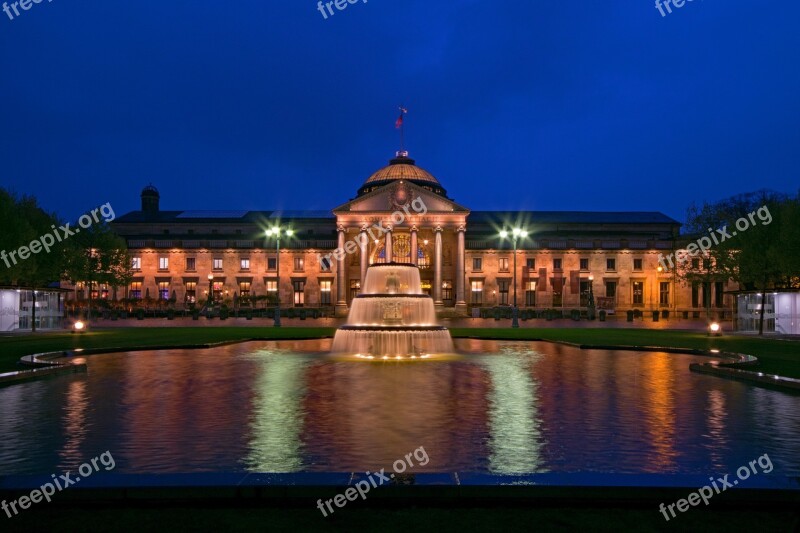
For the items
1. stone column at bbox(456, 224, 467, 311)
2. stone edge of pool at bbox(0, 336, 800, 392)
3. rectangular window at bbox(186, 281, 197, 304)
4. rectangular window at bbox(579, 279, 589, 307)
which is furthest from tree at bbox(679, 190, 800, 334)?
rectangular window at bbox(186, 281, 197, 304)

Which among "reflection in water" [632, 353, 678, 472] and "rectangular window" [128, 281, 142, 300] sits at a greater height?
"rectangular window" [128, 281, 142, 300]

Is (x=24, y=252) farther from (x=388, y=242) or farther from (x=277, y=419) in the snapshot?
(x=388, y=242)

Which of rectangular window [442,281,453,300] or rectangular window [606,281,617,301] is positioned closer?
rectangular window [606,281,617,301]

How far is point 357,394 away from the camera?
13.4m

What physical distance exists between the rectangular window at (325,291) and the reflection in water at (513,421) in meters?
71.6

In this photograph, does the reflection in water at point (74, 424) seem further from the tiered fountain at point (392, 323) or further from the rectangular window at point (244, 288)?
the rectangular window at point (244, 288)

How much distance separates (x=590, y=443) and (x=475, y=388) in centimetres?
546

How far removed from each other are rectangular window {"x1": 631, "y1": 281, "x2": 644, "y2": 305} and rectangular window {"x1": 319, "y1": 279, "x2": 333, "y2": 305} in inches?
1646

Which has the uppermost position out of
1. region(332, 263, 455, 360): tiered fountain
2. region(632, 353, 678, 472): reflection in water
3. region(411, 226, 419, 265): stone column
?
region(411, 226, 419, 265): stone column

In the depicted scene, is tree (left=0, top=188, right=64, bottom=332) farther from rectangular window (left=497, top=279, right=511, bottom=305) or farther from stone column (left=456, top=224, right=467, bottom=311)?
rectangular window (left=497, top=279, right=511, bottom=305)

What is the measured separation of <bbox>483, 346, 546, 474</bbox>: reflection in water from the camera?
26.3ft

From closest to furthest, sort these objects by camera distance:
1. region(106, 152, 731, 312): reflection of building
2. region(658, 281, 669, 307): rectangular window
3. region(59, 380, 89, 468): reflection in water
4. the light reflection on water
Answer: the light reflection on water < region(59, 380, 89, 468): reflection in water < region(106, 152, 731, 312): reflection of building < region(658, 281, 669, 307): rectangular window

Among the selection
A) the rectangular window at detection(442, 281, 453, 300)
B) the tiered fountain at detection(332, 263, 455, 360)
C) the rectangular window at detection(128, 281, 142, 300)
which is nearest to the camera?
the tiered fountain at detection(332, 263, 455, 360)

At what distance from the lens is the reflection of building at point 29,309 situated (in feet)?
131
